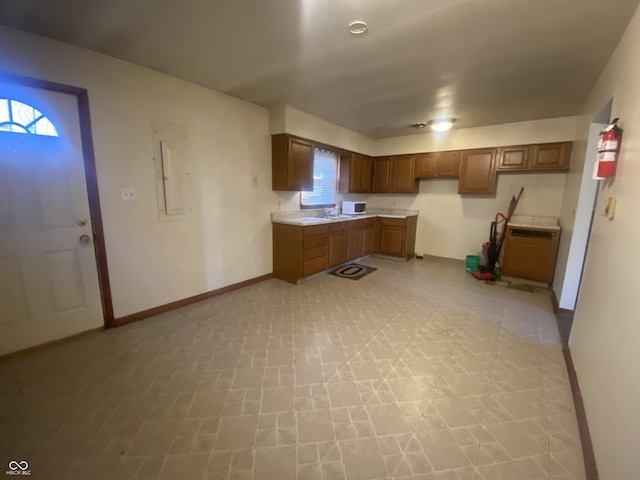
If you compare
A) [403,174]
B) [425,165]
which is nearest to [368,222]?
[403,174]

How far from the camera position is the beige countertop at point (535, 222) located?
13.0 ft

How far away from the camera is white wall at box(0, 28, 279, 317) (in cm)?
235

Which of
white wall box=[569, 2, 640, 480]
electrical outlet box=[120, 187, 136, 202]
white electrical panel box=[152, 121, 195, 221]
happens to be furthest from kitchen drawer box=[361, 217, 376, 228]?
electrical outlet box=[120, 187, 136, 202]

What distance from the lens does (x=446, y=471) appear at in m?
1.34

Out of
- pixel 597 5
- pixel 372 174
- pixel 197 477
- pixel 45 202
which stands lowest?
pixel 197 477

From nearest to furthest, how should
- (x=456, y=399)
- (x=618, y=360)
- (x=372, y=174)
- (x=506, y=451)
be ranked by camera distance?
(x=618, y=360) → (x=506, y=451) → (x=456, y=399) → (x=372, y=174)

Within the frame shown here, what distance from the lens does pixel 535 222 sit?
4.34 metres

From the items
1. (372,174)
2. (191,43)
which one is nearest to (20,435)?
(191,43)

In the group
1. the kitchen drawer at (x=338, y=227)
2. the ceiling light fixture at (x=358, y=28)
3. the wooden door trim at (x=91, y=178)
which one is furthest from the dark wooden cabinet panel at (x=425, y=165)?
the wooden door trim at (x=91, y=178)

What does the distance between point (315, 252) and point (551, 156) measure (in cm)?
387

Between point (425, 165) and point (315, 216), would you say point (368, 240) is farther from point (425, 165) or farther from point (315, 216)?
point (425, 165)

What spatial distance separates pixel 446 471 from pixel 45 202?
344 centimetres

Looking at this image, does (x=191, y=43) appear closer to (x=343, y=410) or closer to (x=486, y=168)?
(x=343, y=410)

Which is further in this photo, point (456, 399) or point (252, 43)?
point (252, 43)
